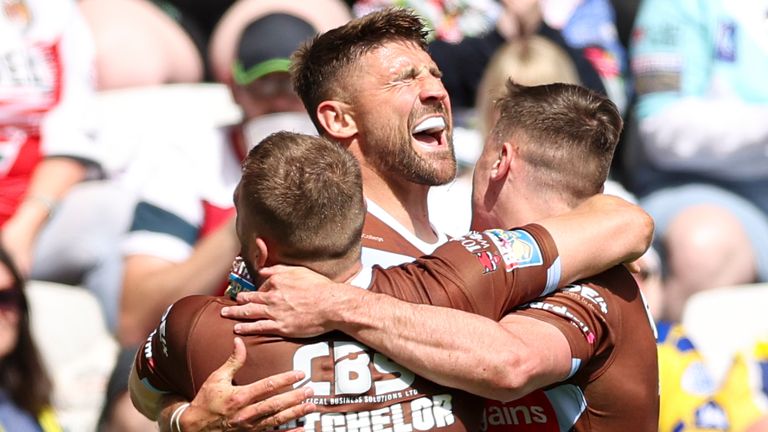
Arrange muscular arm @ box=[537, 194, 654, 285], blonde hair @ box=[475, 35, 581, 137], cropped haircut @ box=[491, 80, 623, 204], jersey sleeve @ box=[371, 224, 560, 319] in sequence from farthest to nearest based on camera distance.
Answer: blonde hair @ box=[475, 35, 581, 137] → cropped haircut @ box=[491, 80, 623, 204] → muscular arm @ box=[537, 194, 654, 285] → jersey sleeve @ box=[371, 224, 560, 319]

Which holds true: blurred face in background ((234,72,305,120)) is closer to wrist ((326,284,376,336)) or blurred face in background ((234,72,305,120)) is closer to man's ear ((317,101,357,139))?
man's ear ((317,101,357,139))

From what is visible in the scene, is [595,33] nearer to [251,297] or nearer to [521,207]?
[521,207]

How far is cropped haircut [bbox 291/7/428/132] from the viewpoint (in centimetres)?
309

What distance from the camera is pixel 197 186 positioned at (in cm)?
467

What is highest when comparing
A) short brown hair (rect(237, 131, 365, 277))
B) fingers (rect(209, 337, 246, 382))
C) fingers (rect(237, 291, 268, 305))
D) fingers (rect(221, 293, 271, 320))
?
short brown hair (rect(237, 131, 365, 277))

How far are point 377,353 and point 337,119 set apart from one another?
786 millimetres

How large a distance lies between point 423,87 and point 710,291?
2337 mm

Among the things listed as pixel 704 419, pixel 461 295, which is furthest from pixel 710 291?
pixel 461 295

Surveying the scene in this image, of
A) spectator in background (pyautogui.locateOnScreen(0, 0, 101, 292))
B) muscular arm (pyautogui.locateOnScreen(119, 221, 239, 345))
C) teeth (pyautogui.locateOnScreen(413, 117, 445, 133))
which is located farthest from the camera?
spectator in background (pyautogui.locateOnScreen(0, 0, 101, 292))

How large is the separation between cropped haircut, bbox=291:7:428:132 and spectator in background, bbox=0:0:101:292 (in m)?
1.73

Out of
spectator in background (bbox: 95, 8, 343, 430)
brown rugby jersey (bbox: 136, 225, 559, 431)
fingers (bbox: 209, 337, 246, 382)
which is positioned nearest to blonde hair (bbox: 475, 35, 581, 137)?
spectator in background (bbox: 95, 8, 343, 430)

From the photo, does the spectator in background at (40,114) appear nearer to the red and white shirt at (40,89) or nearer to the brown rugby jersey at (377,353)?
the red and white shirt at (40,89)

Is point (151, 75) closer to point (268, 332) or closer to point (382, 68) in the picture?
point (382, 68)

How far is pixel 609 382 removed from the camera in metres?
2.73
